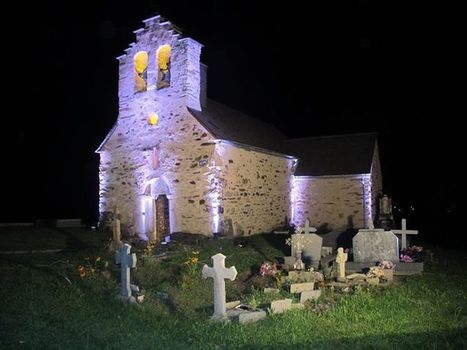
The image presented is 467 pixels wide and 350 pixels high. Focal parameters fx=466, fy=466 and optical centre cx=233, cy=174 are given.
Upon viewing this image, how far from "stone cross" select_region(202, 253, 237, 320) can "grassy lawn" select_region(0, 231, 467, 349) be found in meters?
0.29

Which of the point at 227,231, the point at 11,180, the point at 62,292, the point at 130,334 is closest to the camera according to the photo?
the point at 130,334

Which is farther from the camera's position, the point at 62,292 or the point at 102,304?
the point at 62,292

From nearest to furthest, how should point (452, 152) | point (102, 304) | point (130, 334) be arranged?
point (130, 334), point (102, 304), point (452, 152)

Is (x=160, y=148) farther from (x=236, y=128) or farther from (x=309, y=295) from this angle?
(x=309, y=295)

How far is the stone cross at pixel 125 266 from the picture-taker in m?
9.33

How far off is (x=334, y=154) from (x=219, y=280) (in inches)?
708

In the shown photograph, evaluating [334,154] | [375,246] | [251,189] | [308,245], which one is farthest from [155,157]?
[375,246]

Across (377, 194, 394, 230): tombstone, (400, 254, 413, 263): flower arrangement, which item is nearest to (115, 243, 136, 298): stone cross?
(400, 254, 413, 263): flower arrangement

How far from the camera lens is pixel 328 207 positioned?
23281 mm

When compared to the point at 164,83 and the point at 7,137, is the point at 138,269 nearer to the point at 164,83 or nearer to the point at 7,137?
the point at 164,83

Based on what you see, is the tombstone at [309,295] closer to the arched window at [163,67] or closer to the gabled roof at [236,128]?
the gabled roof at [236,128]

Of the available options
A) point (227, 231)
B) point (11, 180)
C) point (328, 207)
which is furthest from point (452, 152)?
point (11, 180)

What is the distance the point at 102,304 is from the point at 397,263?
761 centimetres

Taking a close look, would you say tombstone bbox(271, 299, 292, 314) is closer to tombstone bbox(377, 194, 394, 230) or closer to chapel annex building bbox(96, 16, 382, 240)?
chapel annex building bbox(96, 16, 382, 240)
